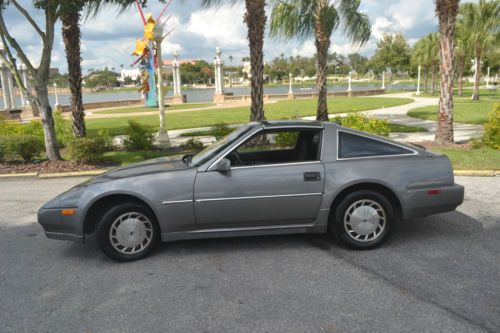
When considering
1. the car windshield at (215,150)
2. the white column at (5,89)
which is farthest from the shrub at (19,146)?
the white column at (5,89)

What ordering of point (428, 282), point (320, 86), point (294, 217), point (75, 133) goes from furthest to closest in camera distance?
point (320, 86), point (75, 133), point (294, 217), point (428, 282)

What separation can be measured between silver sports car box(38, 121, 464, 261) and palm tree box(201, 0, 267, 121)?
7.66m

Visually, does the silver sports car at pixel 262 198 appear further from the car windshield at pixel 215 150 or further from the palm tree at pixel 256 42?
the palm tree at pixel 256 42

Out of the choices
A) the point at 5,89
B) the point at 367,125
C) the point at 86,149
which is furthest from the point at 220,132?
the point at 5,89

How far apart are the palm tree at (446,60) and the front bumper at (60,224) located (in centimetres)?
1011

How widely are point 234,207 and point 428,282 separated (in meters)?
1.99

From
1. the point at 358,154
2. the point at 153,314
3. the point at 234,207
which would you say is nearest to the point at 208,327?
the point at 153,314

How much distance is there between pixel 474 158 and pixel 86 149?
359 inches

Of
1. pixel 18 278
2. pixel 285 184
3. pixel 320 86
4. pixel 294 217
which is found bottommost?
pixel 18 278

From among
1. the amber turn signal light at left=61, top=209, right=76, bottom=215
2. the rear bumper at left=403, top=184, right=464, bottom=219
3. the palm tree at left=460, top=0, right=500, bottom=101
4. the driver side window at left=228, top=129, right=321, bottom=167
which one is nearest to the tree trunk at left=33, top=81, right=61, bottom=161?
the amber turn signal light at left=61, top=209, right=76, bottom=215

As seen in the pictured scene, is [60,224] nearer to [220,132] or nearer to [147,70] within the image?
[220,132]

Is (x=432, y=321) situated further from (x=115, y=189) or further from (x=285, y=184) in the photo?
(x=115, y=189)

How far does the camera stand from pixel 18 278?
4.26 metres

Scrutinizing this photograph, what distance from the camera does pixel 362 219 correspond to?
15.0 ft
